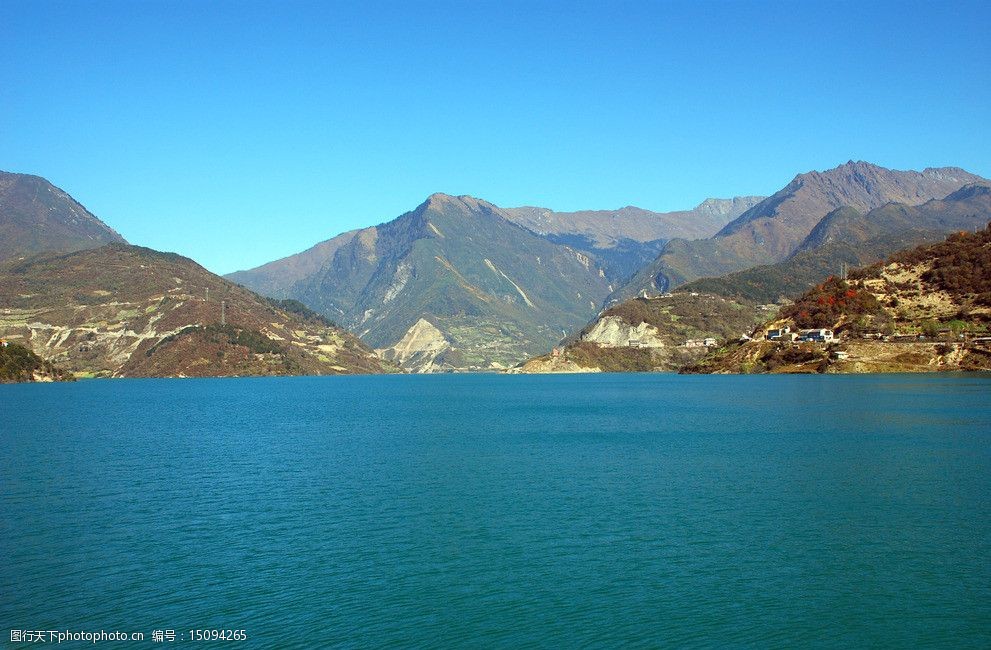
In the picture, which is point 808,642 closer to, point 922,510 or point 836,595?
point 836,595

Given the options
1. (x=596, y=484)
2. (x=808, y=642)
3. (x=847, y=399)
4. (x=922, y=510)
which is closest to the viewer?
(x=808, y=642)

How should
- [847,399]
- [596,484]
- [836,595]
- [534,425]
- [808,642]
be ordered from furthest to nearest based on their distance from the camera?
[847,399] < [534,425] < [596,484] < [836,595] < [808,642]

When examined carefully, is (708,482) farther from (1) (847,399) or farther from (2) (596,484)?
(1) (847,399)

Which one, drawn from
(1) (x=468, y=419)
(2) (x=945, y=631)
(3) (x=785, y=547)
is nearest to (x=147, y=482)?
(3) (x=785, y=547)

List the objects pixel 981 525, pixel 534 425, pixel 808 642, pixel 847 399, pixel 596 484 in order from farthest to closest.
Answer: pixel 847 399 < pixel 534 425 < pixel 596 484 < pixel 981 525 < pixel 808 642

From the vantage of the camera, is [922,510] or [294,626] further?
[922,510]

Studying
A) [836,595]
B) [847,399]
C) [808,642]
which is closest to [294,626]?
[808,642]
